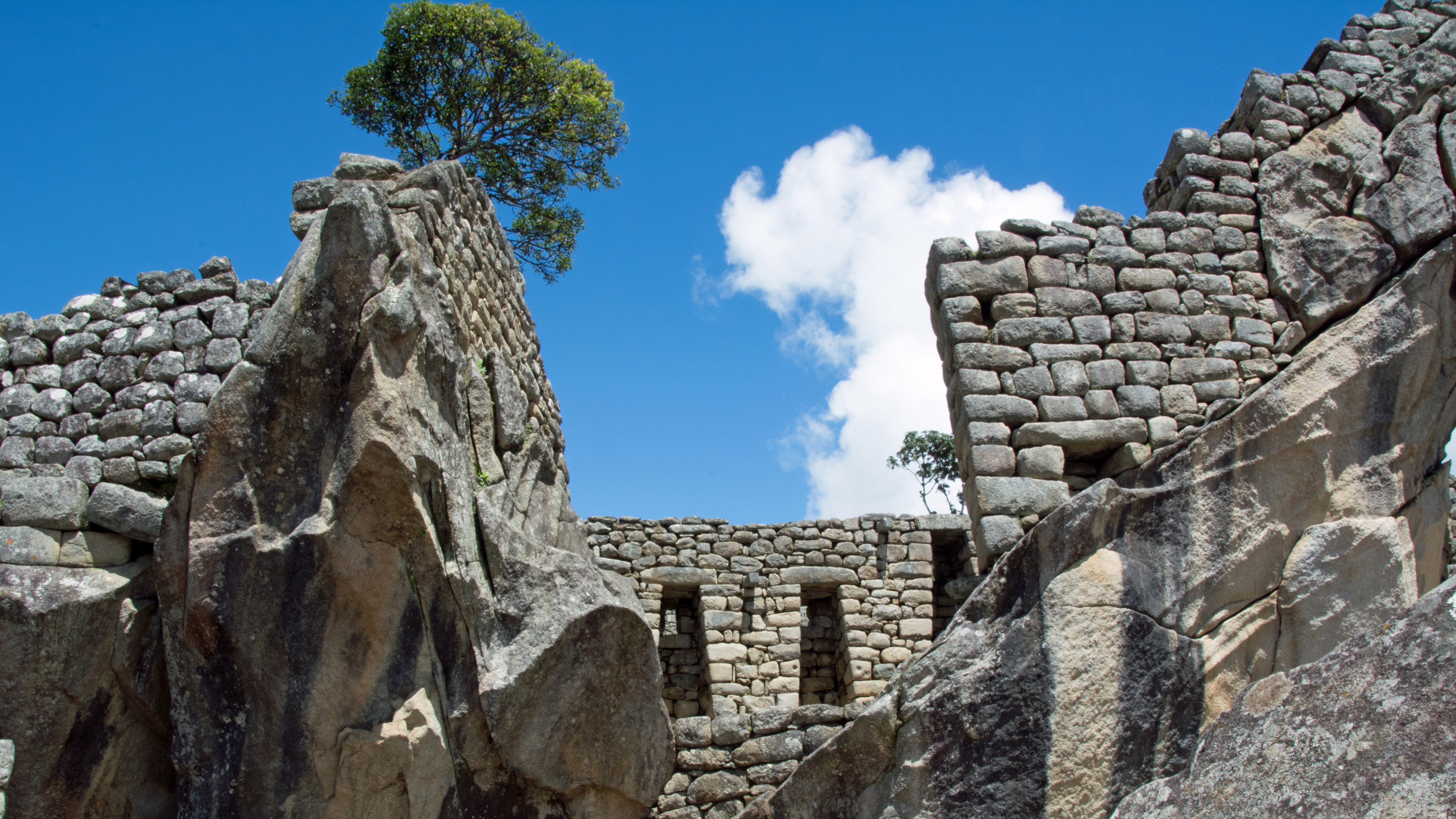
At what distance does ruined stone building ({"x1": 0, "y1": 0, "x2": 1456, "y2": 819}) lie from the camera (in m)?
5.28

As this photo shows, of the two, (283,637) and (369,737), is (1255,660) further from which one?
(283,637)

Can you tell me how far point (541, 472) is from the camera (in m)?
6.86

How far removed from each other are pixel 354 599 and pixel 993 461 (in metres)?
3.64

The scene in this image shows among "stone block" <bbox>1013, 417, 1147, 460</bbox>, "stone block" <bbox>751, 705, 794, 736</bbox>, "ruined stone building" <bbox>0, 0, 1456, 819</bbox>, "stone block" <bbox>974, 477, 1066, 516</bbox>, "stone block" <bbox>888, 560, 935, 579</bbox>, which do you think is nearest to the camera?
"ruined stone building" <bbox>0, 0, 1456, 819</bbox>

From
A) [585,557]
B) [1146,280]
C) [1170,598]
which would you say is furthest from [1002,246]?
[585,557]

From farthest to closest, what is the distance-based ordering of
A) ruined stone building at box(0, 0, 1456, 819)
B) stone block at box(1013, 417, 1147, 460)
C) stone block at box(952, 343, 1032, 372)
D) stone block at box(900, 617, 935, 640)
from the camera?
stone block at box(900, 617, 935, 640) → stone block at box(952, 343, 1032, 372) → stone block at box(1013, 417, 1147, 460) → ruined stone building at box(0, 0, 1456, 819)

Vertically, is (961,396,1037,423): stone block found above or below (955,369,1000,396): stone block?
below

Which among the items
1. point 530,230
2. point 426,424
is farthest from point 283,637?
point 530,230

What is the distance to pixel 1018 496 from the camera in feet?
19.4

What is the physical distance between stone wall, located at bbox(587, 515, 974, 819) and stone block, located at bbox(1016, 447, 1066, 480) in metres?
4.38

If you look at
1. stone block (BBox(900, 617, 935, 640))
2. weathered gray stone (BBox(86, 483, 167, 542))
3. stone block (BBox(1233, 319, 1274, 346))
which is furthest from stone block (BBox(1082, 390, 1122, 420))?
weathered gray stone (BBox(86, 483, 167, 542))

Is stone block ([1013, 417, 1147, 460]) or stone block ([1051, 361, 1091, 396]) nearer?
stone block ([1013, 417, 1147, 460])

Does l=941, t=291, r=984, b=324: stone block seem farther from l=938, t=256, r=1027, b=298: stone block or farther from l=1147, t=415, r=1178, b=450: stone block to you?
l=1147, t=415, r=1178, b=450: stone block

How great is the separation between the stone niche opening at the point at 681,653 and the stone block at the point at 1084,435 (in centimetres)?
516
